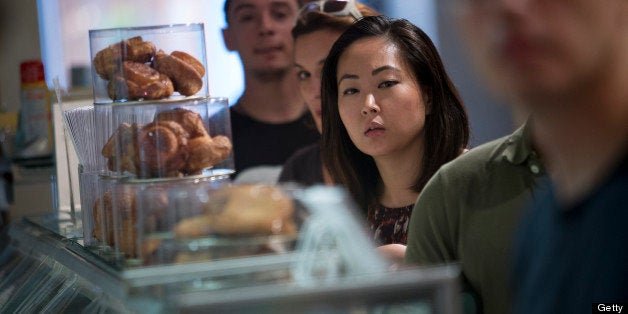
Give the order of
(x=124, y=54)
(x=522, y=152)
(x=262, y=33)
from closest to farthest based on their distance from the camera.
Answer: (x=522, y=152) < (x=124, y=54) < (x=262, y=33)

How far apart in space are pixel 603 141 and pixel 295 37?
2150 mm

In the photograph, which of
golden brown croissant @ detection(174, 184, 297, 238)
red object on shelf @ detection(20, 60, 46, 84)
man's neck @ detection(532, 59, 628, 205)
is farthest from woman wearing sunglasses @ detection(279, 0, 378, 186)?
man's neck @ detection(532, 59, 628, 205)

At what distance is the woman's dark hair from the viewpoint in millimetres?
2416

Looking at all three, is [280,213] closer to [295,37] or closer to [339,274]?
[339,274]

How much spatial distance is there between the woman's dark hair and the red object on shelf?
5.94ft

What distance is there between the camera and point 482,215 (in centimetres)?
188

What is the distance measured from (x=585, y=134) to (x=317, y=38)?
6.44 ft

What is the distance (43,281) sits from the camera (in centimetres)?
230

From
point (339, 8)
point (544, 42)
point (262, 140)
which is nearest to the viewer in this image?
point (544, 42)

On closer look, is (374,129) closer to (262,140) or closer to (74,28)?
(262,140)

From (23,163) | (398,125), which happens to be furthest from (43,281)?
(23,163)

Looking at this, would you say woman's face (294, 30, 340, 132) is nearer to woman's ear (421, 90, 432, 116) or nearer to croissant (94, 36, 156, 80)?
woman's ear (421, 90, 432, 116)

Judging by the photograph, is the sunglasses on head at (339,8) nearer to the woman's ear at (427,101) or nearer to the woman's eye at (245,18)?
the woman's ear at (427,101)

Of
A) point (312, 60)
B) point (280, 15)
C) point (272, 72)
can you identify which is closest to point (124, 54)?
point (312, 60)
